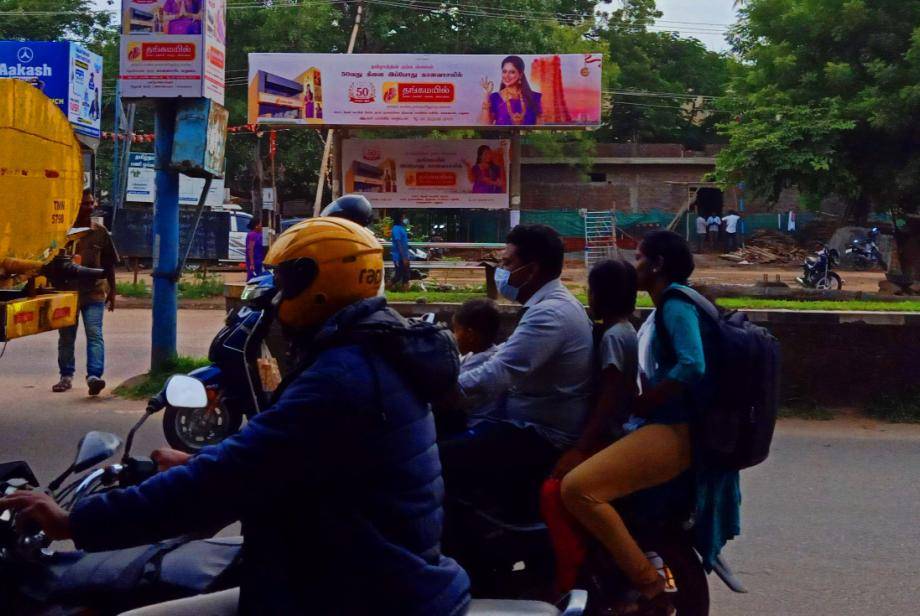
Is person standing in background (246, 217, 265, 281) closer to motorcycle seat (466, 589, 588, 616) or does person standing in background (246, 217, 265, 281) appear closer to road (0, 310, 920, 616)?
road (0, 310, 920, 616)

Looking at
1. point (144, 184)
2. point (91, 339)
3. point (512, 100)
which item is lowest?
point (91, 339)

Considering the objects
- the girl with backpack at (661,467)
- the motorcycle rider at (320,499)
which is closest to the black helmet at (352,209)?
the girl with backpack at (661,467)

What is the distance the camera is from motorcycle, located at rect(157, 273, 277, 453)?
3.99 metres

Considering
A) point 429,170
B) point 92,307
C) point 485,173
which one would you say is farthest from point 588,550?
point 429,170

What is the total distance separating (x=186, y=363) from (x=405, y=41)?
1005 inches

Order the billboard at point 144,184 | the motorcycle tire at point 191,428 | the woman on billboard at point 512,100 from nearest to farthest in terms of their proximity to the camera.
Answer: the motorcycle tire at point 191,428 → the woman on billboard at point 512,100 → the billboard at point 144,184

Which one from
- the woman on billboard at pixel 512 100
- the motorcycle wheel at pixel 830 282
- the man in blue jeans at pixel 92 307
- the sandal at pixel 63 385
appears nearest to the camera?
the man in blue jeans at pixel 92 307

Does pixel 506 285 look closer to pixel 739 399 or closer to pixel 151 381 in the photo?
pixel 739 399

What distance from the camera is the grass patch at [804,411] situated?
8.93 metres

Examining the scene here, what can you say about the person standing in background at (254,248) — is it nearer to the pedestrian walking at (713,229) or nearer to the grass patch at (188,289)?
the grass patch at (188,289)

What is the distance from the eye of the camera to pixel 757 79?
78.5 ft

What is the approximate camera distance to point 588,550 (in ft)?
12.3

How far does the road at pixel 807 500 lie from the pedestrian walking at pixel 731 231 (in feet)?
93.3

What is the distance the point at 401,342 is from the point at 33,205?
6.56 metres
